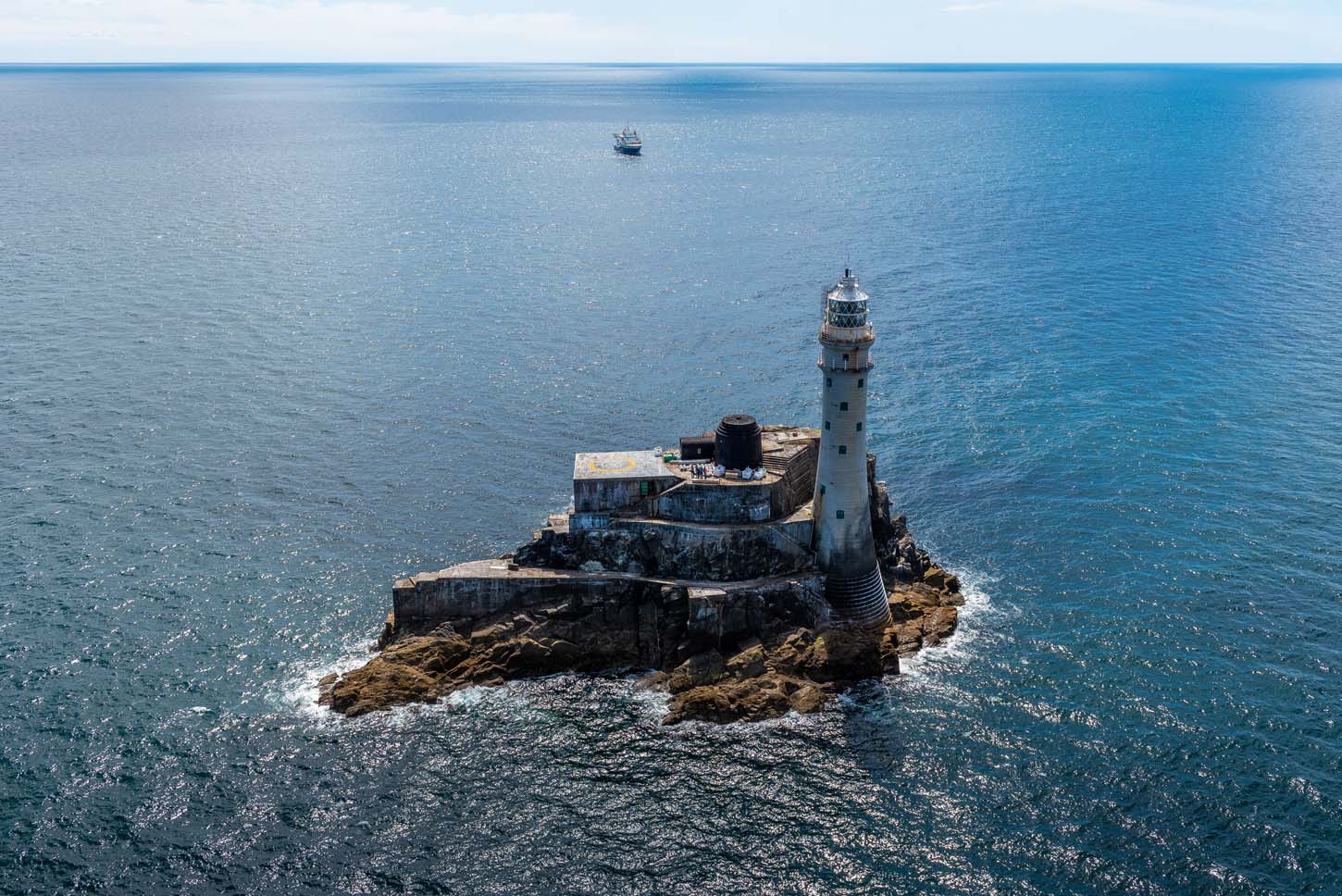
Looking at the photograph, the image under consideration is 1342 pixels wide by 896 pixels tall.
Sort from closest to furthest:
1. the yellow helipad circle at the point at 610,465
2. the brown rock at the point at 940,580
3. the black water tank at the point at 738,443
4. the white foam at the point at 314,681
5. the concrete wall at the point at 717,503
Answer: the white foam at the point at 314,681, the concrete wall at the point at 717,503, the black water tank at the point at 738,443, the yellow helipad circle at the point at 610,465, the brown rock at the point at 940,580

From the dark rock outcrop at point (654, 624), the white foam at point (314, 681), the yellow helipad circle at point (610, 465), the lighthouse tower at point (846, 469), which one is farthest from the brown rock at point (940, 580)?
the white foam at point (314, 681)

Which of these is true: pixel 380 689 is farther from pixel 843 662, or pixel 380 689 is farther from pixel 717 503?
pixel 843 662

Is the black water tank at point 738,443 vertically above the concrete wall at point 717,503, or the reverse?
the black water tank at point 738,443

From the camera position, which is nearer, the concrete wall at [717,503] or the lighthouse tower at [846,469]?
the lighthouse tower at [846,469]

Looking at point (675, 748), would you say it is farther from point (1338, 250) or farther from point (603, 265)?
point (1338, 250)

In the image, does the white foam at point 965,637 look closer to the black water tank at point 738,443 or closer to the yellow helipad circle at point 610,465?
the black water tank at point 738,443

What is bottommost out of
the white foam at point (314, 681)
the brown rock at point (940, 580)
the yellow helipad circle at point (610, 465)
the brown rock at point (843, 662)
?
the white foam at point (314, 681)
